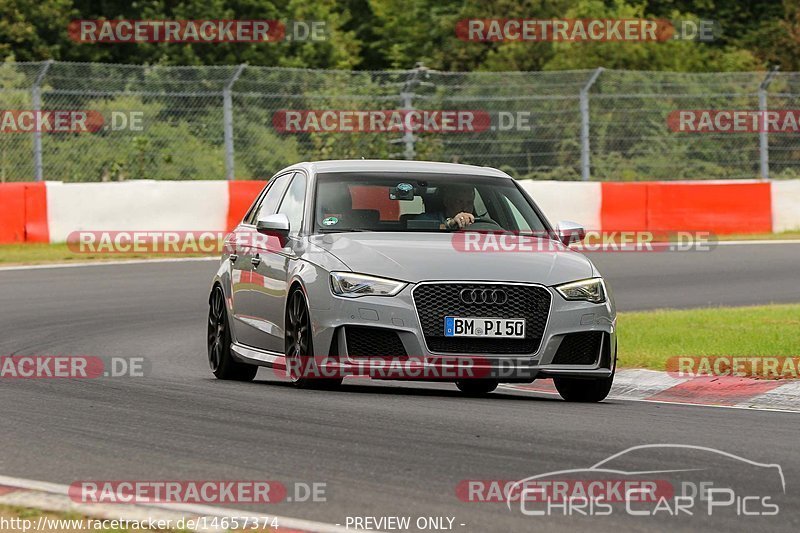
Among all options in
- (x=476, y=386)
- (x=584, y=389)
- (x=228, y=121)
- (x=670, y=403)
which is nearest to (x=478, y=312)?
(x=584, y=389)

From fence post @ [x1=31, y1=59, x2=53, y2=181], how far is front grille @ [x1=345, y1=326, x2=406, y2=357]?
54.0ft

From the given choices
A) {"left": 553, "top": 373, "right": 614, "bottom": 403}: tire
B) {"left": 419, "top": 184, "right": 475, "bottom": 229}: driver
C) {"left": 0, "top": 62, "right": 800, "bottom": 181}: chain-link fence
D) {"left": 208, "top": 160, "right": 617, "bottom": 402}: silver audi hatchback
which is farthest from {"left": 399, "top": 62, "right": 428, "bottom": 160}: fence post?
{"left": 553, "top": 373, "right": 614, "bottom": 403}: tire

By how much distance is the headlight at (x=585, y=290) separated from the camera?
396 inches

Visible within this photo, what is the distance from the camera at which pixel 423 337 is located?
9.82 metres

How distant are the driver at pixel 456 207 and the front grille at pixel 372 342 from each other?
134cm

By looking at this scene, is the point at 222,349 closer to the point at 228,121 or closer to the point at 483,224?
the point at 483,224

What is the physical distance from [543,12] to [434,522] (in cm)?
4658

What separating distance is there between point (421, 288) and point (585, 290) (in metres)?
1.05

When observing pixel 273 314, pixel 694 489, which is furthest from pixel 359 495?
pixel 273 314

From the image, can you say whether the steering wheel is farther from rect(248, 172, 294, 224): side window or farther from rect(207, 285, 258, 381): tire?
rect(207, 285, 258, 381): tire

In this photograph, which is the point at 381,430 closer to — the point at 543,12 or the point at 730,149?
the point at 730,149

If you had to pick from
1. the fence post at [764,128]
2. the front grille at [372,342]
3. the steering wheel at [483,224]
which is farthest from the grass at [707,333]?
the fence post at [764,128]

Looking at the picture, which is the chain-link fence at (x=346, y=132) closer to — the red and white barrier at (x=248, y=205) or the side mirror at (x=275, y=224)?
the red and white barrier at (x=248, y=205)

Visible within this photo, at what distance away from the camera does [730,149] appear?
30.2 meters
